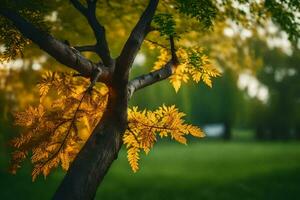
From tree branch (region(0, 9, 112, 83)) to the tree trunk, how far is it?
0.57m

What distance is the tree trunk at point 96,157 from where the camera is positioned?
348 centimetres

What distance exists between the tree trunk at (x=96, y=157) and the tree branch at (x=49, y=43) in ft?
1.87

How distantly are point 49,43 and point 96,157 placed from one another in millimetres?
1114

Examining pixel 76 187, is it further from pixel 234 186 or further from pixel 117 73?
pixel 234 186

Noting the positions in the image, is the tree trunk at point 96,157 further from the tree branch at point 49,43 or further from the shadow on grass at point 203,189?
the shadow on grass at point 203,189

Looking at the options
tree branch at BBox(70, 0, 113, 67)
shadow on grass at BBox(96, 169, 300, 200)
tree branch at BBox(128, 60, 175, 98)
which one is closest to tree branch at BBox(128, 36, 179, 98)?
tree branch at BBox(128, 60, 175, 98)

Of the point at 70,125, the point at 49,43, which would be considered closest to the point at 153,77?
the point at 70,125

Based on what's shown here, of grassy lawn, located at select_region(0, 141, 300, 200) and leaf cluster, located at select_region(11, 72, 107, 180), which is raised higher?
grassy lawn, located at select_region(0, 141, 300, 200)

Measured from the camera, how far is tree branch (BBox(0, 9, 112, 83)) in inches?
125

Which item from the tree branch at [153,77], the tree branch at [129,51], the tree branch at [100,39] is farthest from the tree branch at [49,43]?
the tree branch at [153,77]

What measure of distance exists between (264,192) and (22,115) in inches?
431

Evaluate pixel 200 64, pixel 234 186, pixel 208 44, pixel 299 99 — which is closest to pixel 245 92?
pixel 299 99

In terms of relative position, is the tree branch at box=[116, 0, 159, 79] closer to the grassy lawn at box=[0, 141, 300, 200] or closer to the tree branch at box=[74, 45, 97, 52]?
the tree branch at box=[74, 45, 97, 52]

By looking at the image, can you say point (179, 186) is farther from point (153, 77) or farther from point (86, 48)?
point (86, 48)
